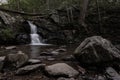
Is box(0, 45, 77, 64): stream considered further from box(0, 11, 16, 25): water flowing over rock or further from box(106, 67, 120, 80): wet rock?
box(0, 11, 16, 25): water flowing over rock

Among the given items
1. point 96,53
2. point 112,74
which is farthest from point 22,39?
point 112,74

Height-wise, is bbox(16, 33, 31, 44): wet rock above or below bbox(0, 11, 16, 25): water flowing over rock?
below

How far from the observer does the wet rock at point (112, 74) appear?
18.8 ft

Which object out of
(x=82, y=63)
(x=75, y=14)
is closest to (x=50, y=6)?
(x=75, y=14)

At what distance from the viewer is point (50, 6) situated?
28.3 metres

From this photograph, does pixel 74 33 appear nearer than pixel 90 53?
No

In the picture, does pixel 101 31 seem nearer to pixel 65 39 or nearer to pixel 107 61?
pixel 65 39

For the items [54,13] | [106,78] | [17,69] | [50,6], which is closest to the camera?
[106,78]

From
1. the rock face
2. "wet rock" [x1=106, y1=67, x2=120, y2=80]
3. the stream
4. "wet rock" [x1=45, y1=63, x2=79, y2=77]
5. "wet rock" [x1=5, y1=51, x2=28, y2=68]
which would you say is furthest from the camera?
the stream

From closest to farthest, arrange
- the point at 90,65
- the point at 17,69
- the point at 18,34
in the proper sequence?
1. the point at 17,69
2. the point at 90,65
3. the point at 18,34

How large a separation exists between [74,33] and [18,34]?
4.75 m

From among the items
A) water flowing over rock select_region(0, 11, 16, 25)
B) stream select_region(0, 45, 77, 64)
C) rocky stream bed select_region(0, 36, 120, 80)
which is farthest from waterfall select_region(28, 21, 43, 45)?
rocky stream bed select_region(0, 36, 120, 80)

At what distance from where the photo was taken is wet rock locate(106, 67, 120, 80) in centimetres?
572

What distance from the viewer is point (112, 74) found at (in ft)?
19.4
